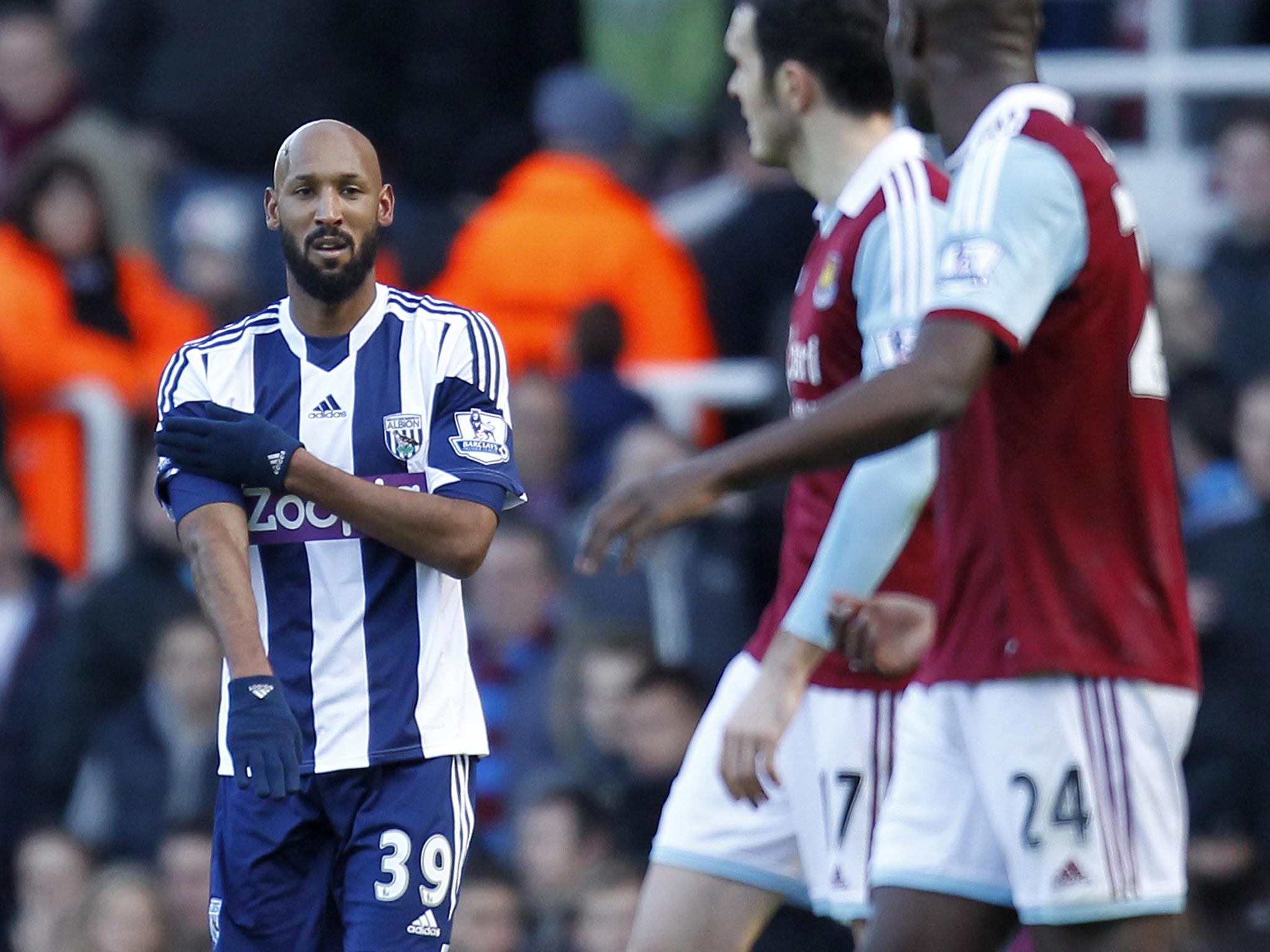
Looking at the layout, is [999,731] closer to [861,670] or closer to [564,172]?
[861,670]

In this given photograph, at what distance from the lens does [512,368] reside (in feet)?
29.4

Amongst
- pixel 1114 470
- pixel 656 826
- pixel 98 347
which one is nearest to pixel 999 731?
pixel 1114 470

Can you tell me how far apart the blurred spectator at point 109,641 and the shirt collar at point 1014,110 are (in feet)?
15.6

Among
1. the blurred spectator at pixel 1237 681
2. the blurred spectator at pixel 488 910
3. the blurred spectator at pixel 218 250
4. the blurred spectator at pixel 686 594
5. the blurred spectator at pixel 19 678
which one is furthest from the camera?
the blurred spectator at pixel 218 250

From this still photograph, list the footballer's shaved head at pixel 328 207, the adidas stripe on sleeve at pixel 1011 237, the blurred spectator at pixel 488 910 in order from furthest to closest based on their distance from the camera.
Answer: the blurred spectator at pixel 488 910 < the footballer's shaved head at pixel 328 207 < the adidas stripe on sleeve at pixel 1011 237

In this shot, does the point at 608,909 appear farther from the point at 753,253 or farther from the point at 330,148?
the point at 330,148

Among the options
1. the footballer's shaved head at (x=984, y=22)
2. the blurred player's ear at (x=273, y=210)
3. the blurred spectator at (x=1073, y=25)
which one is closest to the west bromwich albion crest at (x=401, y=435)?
the blurred player's ear at (x=273, y=210)

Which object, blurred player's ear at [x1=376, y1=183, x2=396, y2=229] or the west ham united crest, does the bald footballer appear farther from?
the west ham united crest

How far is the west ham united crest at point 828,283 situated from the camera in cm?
515

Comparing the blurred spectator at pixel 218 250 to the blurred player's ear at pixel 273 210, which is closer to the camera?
the blurred player's ear at pixel 273 210

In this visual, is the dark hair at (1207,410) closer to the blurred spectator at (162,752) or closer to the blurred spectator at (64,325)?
the blurred spectator at (162,752)

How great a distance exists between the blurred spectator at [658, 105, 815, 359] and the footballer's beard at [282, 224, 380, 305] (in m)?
4.09

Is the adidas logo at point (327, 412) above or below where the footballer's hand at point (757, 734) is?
above

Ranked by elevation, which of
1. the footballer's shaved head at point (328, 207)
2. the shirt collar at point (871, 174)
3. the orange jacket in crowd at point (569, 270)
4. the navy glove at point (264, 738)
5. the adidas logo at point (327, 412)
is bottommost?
the navy glove at point (264, 738)
